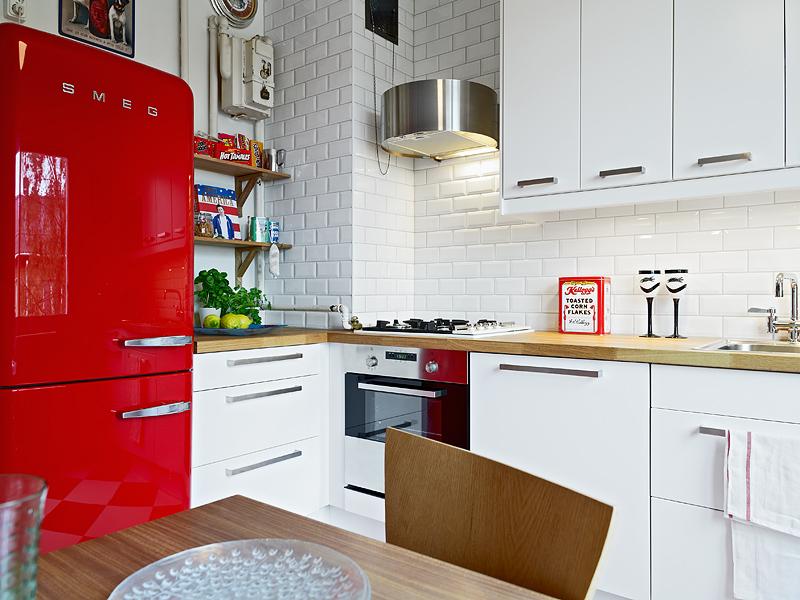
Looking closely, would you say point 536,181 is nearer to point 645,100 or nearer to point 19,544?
point 645,100

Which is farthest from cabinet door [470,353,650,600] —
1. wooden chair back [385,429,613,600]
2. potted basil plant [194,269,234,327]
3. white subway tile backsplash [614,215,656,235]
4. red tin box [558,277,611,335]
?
potted basil plant [194,269,234,327]

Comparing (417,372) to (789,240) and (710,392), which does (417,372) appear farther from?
(789,240)

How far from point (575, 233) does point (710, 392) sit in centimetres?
112

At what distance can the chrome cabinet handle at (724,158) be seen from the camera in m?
2.01

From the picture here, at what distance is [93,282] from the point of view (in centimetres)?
190

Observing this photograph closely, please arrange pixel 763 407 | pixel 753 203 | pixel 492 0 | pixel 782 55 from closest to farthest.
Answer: pixel 763 407 < pixel 782 55 < pixel 753 203 < pixel 492 0

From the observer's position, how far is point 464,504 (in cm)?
92

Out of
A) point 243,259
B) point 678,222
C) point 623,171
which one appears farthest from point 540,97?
point 243,259

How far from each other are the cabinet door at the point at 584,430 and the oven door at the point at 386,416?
113 millimetres

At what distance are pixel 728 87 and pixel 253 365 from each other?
6.49 ft

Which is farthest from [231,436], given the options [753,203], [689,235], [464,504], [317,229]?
[753,203]

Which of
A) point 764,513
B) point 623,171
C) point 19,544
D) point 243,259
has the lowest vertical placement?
point 764,513

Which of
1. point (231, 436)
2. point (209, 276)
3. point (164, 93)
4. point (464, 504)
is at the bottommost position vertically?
point (231, 436)

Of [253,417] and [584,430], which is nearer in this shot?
[584,430]
